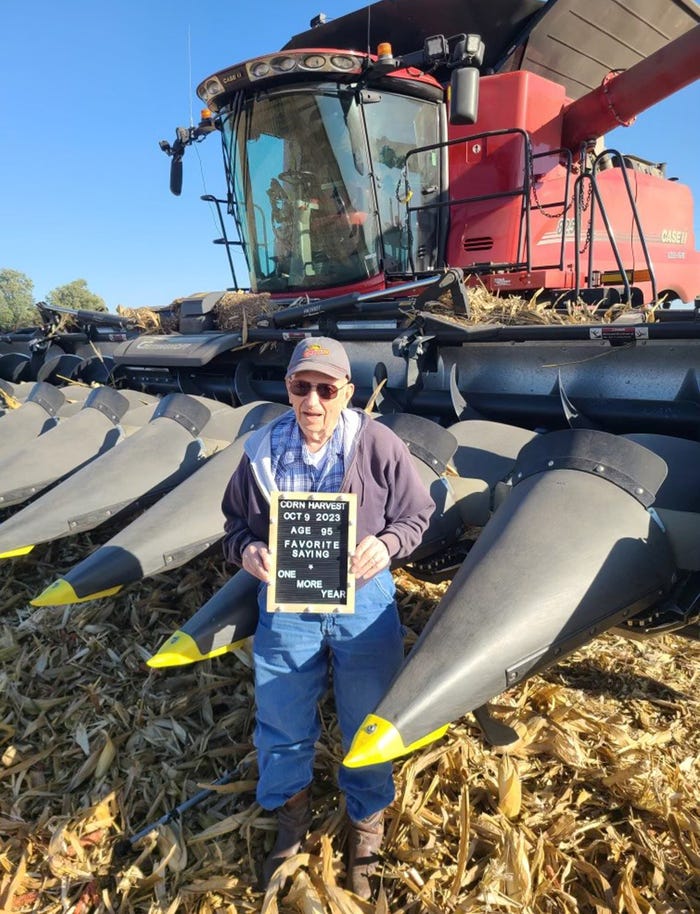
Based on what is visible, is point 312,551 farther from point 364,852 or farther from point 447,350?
point 447,350

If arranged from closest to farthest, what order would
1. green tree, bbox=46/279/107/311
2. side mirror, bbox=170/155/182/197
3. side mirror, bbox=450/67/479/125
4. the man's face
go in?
the man's face
side mirror, bbox=450/67/479/125
side mirror, bbox=170/155/182/197
green tree, bbox=46/279/107/311

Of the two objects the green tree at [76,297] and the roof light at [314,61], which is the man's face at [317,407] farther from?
the green tree at [76,297]

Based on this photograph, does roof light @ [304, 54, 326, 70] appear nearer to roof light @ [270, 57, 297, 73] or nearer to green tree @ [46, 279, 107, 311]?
roof light @ [270, 57, 297, 73]

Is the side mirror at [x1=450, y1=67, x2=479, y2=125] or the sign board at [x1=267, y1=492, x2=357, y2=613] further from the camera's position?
the side mirror at [x1=450, y1=67, x2=479, y2=125]

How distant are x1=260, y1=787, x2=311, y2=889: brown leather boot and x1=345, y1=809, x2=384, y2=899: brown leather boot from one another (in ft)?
0.50

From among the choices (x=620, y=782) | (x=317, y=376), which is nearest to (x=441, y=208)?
(x=317, y=376)

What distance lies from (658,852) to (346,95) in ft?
15.5

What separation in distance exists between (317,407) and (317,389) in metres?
0.05

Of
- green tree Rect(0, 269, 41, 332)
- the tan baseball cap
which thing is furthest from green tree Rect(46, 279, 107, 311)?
the tan baseball cap

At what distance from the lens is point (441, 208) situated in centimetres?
534

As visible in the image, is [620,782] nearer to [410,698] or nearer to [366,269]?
[410,698]

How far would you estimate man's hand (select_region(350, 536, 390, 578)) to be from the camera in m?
1.77

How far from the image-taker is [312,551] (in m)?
1.76

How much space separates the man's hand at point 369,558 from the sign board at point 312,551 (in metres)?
0.03
